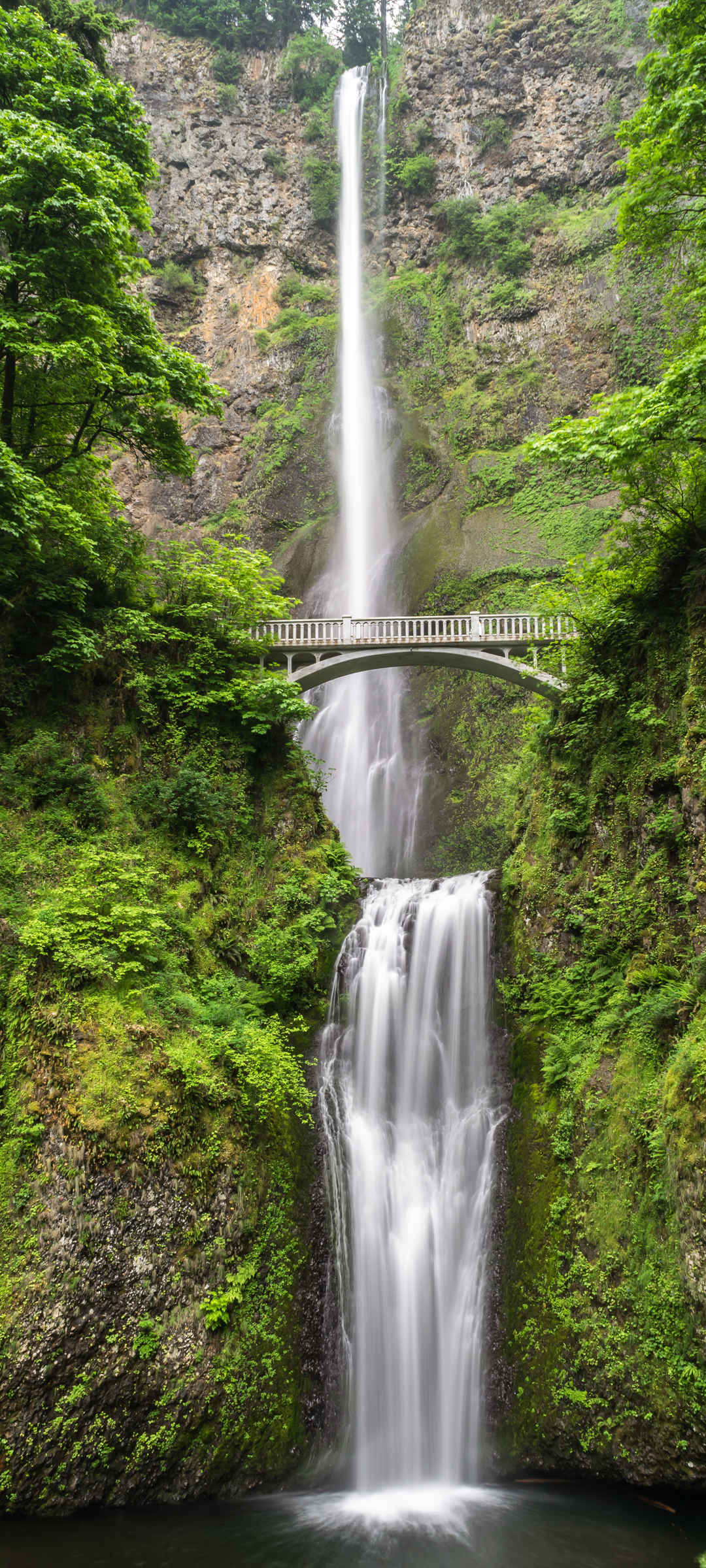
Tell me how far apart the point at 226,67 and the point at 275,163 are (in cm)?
516

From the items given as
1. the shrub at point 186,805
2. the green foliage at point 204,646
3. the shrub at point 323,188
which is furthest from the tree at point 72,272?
the shrub at point 323,188

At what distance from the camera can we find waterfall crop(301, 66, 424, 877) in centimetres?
2106

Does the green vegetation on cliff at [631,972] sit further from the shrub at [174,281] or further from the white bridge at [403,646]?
the shrub at [174,281]

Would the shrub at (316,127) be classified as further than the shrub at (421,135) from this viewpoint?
Yes

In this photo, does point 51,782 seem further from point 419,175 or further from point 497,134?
point 497,134

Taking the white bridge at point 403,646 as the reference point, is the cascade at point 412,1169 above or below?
below

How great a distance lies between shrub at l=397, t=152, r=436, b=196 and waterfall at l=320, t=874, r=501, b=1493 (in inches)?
1197

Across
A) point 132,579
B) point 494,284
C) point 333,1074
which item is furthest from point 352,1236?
point 494,284

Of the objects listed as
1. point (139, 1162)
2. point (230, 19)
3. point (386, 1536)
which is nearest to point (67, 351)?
point (139, 1162)

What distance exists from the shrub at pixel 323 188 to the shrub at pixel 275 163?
1120 mm

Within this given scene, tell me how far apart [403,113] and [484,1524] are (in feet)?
135

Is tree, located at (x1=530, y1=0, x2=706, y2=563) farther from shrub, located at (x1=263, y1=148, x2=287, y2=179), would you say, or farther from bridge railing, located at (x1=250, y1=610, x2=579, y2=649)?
shrub, located at (x1=263, y1=148, x2=287, y2=179)

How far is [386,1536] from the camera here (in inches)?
268

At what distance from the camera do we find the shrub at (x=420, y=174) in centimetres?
3044
